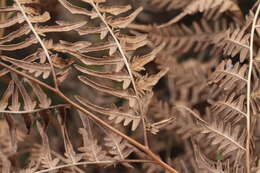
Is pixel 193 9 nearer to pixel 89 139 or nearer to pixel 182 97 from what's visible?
pixel 182 97

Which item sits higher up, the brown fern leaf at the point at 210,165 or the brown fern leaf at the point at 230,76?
the brown fern leaf at the point at 230,76

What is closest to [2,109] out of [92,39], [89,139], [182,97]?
[89,139]

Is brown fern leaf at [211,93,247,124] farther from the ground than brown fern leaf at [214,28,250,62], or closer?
closer

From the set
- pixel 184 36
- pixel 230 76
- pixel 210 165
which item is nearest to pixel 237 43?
pixel 230 76

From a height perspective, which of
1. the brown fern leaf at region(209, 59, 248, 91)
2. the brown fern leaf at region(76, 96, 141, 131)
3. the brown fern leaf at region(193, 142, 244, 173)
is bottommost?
the brown fern leaf at region(193, 142, 244, 173)

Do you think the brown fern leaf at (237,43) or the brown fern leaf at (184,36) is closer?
the brown fern leaf at (237,43)

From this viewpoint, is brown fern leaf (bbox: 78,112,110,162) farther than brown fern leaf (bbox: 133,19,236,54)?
No

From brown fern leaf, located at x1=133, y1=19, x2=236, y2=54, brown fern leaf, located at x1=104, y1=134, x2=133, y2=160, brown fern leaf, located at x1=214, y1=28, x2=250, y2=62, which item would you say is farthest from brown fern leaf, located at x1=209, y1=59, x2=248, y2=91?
brown fern leaf, located at x1=133, y1=19, x2=236, y2=54

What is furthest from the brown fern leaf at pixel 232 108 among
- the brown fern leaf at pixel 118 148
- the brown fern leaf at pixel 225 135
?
the brown fern leaf at pixel 118 148

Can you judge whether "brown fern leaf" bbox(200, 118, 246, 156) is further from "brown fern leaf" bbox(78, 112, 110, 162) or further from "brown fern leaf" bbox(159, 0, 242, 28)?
"brown fern leaf" bbox(159, 0, 242, 28)

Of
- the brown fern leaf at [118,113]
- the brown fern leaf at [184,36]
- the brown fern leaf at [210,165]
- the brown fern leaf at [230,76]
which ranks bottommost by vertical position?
the brown fern leaf at [210,165]

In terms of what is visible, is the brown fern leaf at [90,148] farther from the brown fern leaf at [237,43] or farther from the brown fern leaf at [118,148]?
the brown fern leaf at [237,43]
